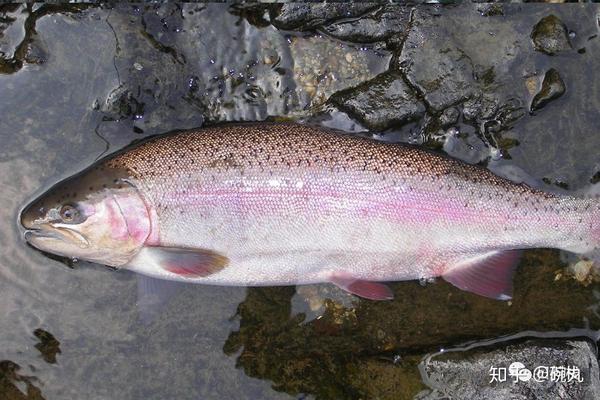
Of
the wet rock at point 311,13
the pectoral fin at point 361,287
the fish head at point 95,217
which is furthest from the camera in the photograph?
the wet rock at point 311,13

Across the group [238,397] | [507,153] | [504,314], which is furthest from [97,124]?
[504,314]

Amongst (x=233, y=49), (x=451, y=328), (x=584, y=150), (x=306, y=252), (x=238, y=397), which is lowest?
(x=238, y=397)

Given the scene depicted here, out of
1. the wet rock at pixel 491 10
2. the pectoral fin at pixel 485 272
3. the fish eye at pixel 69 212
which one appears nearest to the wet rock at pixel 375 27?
the wet rock at pixel 491 10

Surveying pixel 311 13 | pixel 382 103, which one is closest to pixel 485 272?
pixel 382 103

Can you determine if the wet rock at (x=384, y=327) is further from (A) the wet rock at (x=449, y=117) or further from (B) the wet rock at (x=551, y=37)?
(B) the wet rock at (x=551, y=37)

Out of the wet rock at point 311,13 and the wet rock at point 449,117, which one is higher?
the wet rock at point 311,13

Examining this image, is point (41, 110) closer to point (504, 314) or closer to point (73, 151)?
point (73, 151)

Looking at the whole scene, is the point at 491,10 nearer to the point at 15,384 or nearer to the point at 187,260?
the point at 187,260
